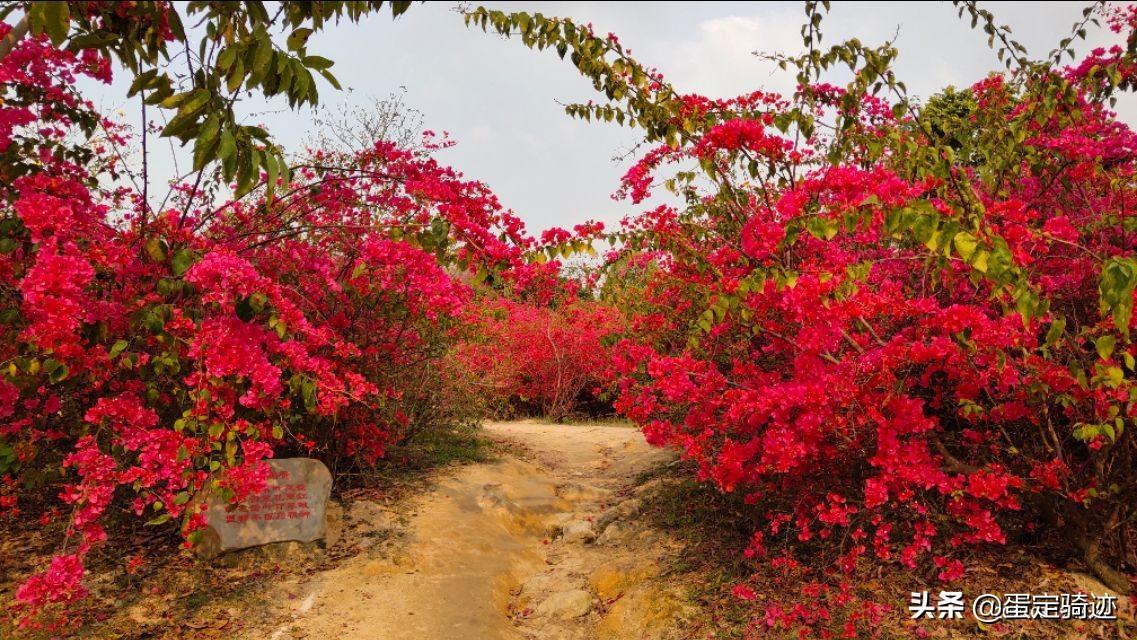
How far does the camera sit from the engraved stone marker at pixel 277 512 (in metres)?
4.38

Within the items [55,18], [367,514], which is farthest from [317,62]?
[367,514]

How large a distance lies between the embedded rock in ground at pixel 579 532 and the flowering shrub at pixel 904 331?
123cm

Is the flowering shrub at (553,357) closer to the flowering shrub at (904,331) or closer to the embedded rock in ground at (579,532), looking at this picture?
the embedded rock in ground at (579,532)

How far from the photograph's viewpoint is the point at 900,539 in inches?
154

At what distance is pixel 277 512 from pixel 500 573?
1.59m

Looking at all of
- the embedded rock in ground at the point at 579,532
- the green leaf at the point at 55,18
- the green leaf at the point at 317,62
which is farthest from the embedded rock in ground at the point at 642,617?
the green leaf at the point at 55,18

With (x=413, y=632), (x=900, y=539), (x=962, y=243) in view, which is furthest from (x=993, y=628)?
(x=413, y=632)

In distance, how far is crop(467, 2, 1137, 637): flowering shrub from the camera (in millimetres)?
3129

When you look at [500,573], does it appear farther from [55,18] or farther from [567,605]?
[55,18]

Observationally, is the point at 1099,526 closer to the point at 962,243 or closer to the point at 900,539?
the point at 900,539

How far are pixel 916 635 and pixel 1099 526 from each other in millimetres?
1137

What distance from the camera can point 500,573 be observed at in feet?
15.7

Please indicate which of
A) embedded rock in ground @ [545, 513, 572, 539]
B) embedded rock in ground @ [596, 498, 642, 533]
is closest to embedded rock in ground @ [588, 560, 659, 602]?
embedded rock in ground @ [596, 498, 642, 533]

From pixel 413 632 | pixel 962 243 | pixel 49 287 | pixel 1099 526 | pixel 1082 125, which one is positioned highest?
pixel 1082 125
